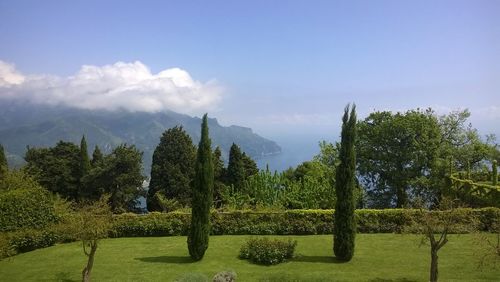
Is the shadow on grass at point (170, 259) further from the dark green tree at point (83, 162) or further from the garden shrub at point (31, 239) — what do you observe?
the dark green tree at point (83, 162)

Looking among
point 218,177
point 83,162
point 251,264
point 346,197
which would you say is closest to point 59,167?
point 83,162

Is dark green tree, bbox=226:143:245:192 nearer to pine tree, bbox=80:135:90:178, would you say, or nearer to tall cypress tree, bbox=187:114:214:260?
pine tree, bbox=80:135:90:178

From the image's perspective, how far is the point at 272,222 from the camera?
24047 millimetres

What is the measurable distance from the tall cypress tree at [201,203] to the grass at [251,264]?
78 cm

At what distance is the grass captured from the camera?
52.3 feet

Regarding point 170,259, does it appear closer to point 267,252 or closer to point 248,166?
point 267,252

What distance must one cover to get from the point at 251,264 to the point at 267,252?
87 cm

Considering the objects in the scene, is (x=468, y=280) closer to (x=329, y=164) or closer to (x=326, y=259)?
(x=326, y=259)

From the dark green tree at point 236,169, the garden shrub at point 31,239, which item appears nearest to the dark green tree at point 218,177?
the dark green tree at point 236,169

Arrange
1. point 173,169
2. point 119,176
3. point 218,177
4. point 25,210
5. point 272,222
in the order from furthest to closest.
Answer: point 218,177
point 119,176
point 173,169
point 272,222
point 25,210

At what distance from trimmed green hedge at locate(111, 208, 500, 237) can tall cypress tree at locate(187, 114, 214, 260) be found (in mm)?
5717

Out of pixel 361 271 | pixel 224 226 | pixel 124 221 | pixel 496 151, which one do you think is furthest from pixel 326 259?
pixel 496 151

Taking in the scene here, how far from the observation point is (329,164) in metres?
41.1

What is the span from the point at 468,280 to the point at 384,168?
21355mm
